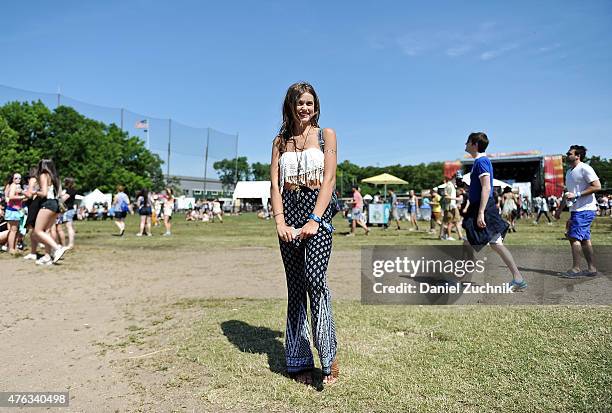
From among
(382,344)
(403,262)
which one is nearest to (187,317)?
(382,344)

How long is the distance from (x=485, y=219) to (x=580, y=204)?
1782mm

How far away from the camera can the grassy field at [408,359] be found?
274cm

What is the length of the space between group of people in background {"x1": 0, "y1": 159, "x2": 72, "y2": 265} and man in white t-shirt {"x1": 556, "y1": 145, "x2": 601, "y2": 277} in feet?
27.1

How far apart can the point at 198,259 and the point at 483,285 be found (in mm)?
6175

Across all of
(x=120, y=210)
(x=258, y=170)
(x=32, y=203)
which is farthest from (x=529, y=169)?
(x=258, y=170)

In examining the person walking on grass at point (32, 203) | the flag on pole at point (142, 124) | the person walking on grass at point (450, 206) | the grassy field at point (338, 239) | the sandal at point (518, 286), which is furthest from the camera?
the flag on pole at point (142, 124)

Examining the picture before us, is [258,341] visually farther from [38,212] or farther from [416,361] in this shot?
[38,212]

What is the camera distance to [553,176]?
4138 centimetres

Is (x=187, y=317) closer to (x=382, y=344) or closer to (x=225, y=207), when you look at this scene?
(x=382, y=344)

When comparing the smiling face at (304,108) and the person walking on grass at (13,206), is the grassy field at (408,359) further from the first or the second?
the person walking on grass at (13,206)

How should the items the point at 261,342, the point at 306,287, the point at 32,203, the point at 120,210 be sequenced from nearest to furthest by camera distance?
the point at 306,287
the point at 261,342
the point at 32,203
the point at 120,210

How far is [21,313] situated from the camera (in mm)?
5137

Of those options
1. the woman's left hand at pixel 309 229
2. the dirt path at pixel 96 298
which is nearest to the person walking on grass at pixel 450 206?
the dirt path at pixel 96 298

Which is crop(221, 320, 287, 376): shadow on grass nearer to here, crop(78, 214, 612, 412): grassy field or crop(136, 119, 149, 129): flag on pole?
crop(78, 214, 612, 412): grassy field
